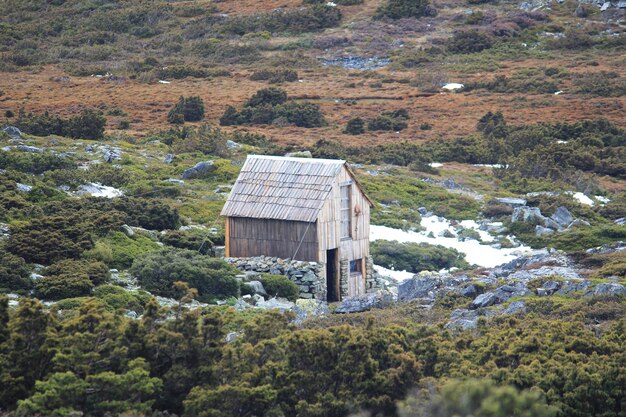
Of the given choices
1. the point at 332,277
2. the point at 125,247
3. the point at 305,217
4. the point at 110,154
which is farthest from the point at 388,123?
the point at 125,247

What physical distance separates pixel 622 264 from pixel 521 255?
6922 mm

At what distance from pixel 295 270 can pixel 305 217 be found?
129cm

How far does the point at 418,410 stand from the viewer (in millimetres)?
15258

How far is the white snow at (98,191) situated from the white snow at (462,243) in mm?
7983

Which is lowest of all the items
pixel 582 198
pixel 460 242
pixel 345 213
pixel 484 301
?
pixel 582 198

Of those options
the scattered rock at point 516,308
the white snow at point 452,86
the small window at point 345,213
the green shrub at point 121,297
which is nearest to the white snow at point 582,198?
the small window at point 345,213

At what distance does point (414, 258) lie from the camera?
120 feet

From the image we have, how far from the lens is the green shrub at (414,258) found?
36.2 meters

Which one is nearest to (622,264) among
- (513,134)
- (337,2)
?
(513,134)

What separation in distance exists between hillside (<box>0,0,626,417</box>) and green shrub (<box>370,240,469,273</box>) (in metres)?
0.09

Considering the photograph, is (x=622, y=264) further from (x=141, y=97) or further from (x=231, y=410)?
(x=141, y=97)

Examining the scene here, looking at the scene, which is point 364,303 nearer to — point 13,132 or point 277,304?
point 277,304

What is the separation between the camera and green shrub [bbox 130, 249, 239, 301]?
90.9ft

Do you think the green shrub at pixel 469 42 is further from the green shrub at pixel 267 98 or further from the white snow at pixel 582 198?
→ the white snow at pixel 582 198
